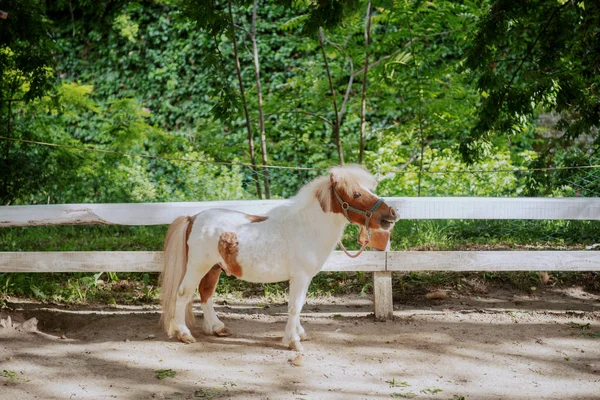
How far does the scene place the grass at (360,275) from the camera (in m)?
5.72

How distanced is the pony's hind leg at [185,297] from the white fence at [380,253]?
0.63 metres

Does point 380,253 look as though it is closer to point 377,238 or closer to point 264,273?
point 377,238

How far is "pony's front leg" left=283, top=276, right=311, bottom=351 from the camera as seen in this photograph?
14.0 feet

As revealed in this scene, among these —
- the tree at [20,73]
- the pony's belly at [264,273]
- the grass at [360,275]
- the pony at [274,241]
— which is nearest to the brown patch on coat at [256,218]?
the pony at [274,241]

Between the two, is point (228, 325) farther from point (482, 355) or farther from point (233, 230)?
point (482, 355)

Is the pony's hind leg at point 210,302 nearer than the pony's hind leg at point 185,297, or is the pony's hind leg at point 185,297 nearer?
the pony's hind leg at point 185,297

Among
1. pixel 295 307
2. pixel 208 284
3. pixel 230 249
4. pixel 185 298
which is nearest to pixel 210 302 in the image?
pixel 208 284

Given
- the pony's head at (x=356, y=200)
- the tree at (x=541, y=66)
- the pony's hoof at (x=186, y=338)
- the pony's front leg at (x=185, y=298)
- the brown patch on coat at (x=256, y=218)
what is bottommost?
the pony's hoof at (x=186, y=338)

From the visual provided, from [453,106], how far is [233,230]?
469 centimetres

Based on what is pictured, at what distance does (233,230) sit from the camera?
14.0 feet

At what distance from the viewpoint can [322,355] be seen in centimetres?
425

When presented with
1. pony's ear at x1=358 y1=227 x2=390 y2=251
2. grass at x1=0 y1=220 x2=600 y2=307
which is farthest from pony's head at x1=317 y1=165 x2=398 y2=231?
grass at x1=0 y1=220 x2=600 y2=307

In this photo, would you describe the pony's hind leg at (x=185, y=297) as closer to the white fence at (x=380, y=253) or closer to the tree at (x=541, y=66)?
the white fence at (x=380, y=253)

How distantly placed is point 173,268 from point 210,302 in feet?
1.40
